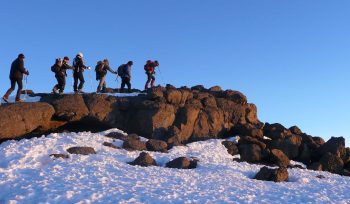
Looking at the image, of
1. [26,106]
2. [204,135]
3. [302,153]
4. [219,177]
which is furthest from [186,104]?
[219,177]

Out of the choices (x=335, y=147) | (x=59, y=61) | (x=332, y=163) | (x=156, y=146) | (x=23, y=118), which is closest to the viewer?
(x=156, y=146)

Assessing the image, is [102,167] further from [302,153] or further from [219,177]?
[302,153]

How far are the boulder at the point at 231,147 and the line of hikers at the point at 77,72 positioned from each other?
1135 centimetres

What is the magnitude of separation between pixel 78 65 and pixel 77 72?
58 cm

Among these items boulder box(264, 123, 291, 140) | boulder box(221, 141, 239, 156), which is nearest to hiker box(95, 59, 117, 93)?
boulder box(221, 141, 239, 156)

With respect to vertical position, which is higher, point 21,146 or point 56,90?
point 56,90

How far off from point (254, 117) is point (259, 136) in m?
5.01

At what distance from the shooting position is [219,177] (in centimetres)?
2147

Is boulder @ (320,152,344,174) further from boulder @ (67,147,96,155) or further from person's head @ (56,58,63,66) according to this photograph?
person's head @ (56,58,63,66)

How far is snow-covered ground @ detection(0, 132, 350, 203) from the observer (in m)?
16.5

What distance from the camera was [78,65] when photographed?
34.4m

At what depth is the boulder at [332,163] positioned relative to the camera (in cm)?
3192

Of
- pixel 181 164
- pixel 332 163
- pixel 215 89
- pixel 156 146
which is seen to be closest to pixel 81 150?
pixel 156 146

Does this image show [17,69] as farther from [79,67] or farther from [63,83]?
[79,67]
